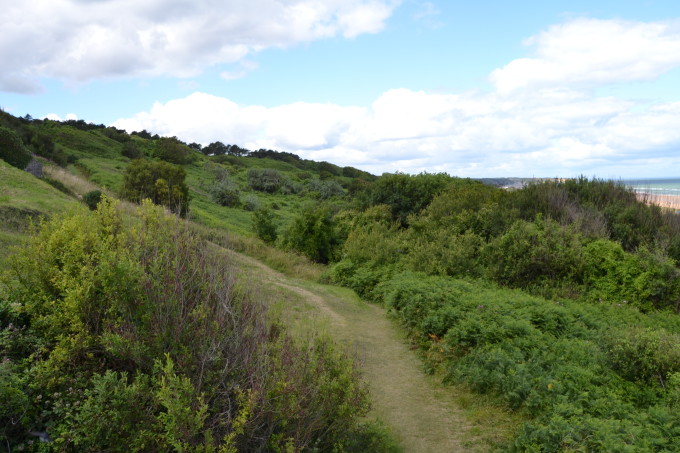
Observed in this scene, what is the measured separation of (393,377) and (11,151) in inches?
888

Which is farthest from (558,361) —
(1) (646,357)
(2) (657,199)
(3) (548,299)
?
(2) (657,199)

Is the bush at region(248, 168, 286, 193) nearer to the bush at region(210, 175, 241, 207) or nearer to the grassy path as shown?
the bush at region(210, 175, 241, 207)

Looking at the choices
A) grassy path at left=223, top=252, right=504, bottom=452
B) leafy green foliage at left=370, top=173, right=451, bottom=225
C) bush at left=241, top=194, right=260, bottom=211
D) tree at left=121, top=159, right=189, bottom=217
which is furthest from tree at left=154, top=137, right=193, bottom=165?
grassy path at left=223, top=252, right=504, bottom=452

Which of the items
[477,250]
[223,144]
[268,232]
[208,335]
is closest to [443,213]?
[477,250]

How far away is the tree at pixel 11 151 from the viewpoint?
2234 cm

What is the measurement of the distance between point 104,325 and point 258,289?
1826mm

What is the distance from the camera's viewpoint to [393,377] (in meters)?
8.52

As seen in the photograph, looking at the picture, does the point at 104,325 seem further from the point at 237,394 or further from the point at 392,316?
the point at 392,316

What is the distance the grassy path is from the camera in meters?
6.32

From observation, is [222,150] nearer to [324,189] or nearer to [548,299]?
[324,189]

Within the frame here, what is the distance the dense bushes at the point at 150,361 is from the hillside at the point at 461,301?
4 cm

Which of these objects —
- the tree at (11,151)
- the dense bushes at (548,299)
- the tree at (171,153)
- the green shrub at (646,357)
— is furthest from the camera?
the tree at (171,153)

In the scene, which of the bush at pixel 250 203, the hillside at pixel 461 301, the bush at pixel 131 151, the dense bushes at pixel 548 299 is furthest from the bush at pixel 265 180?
the dense bushes at pixel 548 299

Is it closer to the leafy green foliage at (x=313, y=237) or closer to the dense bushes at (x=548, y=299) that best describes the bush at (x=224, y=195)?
the leafy green foliage at (x=313, y=237)
